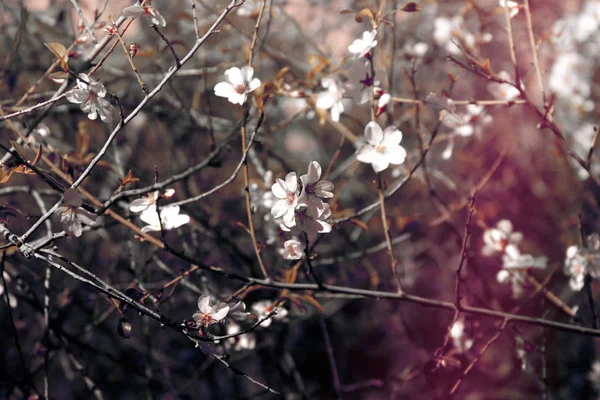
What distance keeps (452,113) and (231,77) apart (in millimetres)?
636

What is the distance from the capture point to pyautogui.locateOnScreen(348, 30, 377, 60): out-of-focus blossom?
49.9 inches

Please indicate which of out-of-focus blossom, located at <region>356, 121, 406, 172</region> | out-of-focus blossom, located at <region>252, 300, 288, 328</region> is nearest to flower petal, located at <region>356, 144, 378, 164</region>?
out-of-focus blossom, located at <region>356, 121, 406, 172</region>

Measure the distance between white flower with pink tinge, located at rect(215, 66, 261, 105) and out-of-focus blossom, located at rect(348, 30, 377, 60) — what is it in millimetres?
291

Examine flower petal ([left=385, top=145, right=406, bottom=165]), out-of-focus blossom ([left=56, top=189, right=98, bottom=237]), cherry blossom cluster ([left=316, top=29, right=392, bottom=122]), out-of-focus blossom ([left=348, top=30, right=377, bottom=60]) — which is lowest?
flower petal ([left=385, top=145, right=406, bottom=165])

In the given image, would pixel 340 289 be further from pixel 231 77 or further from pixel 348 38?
pixel 348 38

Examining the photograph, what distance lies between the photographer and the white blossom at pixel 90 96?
1.10 meters

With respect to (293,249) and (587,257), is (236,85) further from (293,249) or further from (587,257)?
(587,257)

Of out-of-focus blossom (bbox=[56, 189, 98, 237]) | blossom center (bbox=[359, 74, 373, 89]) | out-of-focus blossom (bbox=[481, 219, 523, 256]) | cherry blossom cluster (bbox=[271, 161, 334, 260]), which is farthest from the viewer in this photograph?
out-of-focus blossom (bbox=[481, 219, 523, 256])

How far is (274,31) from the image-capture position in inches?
106

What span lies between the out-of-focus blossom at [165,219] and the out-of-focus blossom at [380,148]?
518 mm

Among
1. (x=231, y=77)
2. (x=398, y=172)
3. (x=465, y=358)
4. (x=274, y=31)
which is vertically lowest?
(x=465, y=358)

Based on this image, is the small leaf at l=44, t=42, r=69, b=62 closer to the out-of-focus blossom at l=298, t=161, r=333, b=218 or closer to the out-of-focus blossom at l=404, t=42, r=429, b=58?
the out-of-focus blossom at l=298, t=161, r=333, b=218

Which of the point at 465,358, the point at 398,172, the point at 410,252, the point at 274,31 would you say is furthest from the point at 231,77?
the point at 410,252

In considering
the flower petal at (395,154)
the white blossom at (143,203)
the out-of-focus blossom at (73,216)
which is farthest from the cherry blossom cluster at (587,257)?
the out-of-focus blossom at (73,216)
